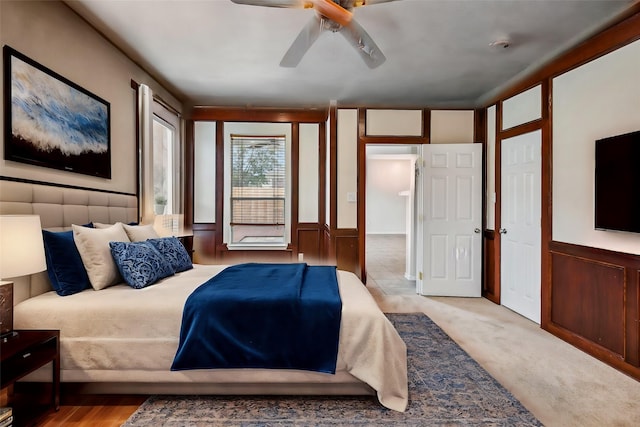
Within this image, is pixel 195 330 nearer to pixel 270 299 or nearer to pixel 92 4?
pixel 270 299

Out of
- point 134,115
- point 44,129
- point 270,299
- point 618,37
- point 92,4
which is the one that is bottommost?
point 270,299

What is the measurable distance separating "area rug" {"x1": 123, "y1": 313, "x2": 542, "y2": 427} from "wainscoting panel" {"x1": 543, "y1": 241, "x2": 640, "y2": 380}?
109cm

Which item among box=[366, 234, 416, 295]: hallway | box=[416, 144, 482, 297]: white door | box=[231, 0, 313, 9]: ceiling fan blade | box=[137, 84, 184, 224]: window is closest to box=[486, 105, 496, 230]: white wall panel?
box=[416, 144, 482, 297]: white door

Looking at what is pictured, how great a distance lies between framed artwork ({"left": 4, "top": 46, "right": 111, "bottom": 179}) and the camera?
2.15 m

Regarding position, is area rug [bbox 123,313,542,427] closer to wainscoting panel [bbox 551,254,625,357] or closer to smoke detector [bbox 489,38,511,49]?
wainscoting panel [bbox 551,254,625,357]

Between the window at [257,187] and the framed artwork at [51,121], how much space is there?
7.71 ft

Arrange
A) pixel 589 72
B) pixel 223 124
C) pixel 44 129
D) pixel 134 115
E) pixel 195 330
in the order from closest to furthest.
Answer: pixel 195 330 → pixel 44 129 → pixel 589 72 → pixel 134 115 → pixel 223 124

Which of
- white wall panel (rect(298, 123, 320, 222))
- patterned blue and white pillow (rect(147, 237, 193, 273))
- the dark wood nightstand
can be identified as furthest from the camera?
white wall panel (rect(298, 123, 320, 222))

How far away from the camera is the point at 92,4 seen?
8.68 ft

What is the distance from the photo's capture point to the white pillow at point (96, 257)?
7.68 feet

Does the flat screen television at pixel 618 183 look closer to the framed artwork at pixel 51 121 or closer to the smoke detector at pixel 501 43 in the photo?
the smoke detector at pixel 501 43

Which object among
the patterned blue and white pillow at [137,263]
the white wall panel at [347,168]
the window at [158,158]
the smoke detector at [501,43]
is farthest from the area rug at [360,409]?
the smoke detector at [501,43]

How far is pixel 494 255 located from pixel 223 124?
166 inches

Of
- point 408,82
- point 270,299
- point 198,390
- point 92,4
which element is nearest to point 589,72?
point 408,82
